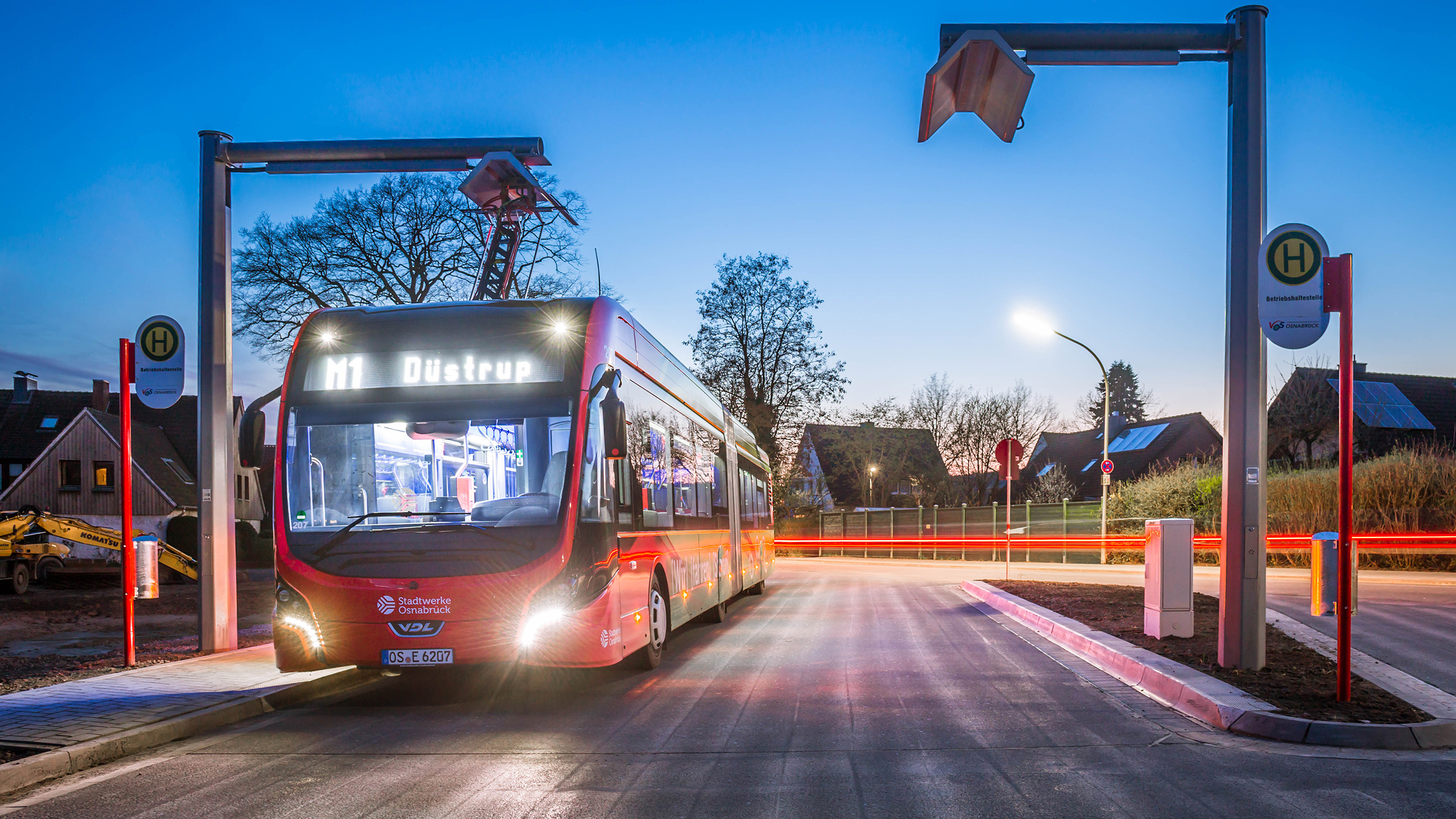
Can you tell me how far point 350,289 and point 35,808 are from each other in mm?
28727

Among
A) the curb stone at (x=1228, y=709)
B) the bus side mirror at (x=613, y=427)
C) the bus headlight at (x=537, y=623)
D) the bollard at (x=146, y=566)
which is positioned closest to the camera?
the curb stone at (x=1228, y=709)

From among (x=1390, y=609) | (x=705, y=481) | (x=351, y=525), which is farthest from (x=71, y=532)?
(x=1390, y=609)

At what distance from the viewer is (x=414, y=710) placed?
805cm

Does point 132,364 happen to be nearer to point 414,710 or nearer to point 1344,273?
point 414,710

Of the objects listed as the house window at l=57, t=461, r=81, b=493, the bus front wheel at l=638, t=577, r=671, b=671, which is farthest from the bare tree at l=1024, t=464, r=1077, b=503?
the house window at l=57, t=461, r=81, b=493

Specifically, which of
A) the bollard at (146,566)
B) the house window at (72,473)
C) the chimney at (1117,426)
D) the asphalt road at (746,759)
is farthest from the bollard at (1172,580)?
the chimney at (1117,426)

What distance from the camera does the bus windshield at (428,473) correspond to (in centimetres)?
789

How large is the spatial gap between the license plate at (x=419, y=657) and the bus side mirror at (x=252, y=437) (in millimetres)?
1841

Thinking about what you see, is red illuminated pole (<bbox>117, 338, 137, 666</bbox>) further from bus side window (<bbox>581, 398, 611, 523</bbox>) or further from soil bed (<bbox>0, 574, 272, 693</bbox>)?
bus side window (<bbox>581, 398, 611, 523</bbox>)

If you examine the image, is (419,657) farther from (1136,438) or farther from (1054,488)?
(1136,438)

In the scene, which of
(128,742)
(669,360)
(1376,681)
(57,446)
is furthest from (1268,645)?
(57,446)

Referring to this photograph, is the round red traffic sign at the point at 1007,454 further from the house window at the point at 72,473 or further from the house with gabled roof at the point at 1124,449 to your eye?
the house window at the point at 72,473

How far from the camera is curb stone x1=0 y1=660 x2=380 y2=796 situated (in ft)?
18.9

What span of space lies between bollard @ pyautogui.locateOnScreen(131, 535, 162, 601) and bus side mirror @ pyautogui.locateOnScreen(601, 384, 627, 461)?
5533 millimetres
